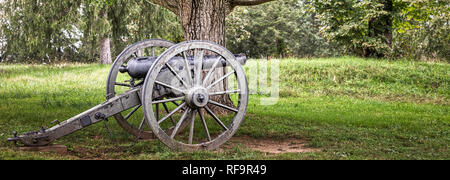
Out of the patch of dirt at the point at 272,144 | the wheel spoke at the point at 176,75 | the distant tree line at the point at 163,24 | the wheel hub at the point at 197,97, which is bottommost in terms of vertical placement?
the patch of dirt at the point at 272,144

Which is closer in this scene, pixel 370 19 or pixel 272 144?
pixel 272 144

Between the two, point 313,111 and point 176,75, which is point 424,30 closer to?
point 313,111

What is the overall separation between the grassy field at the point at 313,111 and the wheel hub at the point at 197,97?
58cm

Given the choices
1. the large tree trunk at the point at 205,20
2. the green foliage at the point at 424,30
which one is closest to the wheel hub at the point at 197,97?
the large tree trunk at the point at 205,20

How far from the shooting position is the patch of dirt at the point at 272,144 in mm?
6016

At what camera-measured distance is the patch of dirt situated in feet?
19.7

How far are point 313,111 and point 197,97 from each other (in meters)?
5.29

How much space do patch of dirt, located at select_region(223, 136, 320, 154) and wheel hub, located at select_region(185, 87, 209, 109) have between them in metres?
1.05

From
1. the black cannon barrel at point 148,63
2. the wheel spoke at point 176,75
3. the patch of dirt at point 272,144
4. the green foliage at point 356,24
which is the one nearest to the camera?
Answer: the wheel spoke at point 176,75

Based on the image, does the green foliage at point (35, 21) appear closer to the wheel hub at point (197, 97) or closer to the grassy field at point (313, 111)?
the grassy field at point (313, 111)

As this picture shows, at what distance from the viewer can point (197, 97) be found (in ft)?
17.5

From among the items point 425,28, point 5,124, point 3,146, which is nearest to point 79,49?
point 425,28

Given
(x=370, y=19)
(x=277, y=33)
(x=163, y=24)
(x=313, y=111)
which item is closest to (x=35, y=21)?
(x=163, y=24)

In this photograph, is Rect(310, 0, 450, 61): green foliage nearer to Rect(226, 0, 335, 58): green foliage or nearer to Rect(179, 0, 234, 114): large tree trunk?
Rect(179, 0, 234, 114): large tree trunk
